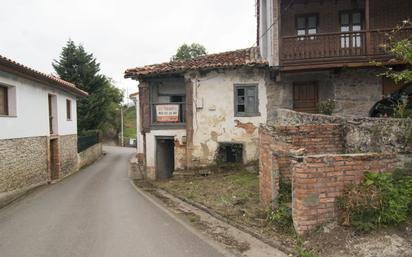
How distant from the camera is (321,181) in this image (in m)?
6.64

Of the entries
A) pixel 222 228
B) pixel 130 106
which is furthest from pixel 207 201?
pixel 130 106

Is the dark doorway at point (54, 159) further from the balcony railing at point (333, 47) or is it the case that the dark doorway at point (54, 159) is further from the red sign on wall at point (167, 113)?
the balcony railing at point (333, 47)

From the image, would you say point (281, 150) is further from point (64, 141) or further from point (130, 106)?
point (130, 106)

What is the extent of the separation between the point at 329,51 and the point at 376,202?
8.52m

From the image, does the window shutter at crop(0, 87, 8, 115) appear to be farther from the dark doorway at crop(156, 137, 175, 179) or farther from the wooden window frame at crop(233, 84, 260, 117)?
the wooden window frame at crop(233, 84, 260, 117)

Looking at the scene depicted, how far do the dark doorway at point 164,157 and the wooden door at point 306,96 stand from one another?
5.43 m

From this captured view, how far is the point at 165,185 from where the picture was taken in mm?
14562

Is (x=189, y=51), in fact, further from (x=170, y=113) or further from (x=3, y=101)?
(x=3, y=101)

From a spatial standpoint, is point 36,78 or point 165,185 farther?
point 36,78

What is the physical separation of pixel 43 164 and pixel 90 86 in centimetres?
1921

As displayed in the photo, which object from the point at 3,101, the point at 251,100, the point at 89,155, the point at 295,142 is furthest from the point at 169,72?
the point at 89,155

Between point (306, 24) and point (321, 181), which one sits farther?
point (306, 24)

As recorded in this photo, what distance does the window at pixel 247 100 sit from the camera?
50.5ft

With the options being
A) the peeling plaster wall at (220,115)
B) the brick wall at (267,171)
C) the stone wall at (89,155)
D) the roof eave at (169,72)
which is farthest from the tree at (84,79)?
the brick wall at (267,171)
